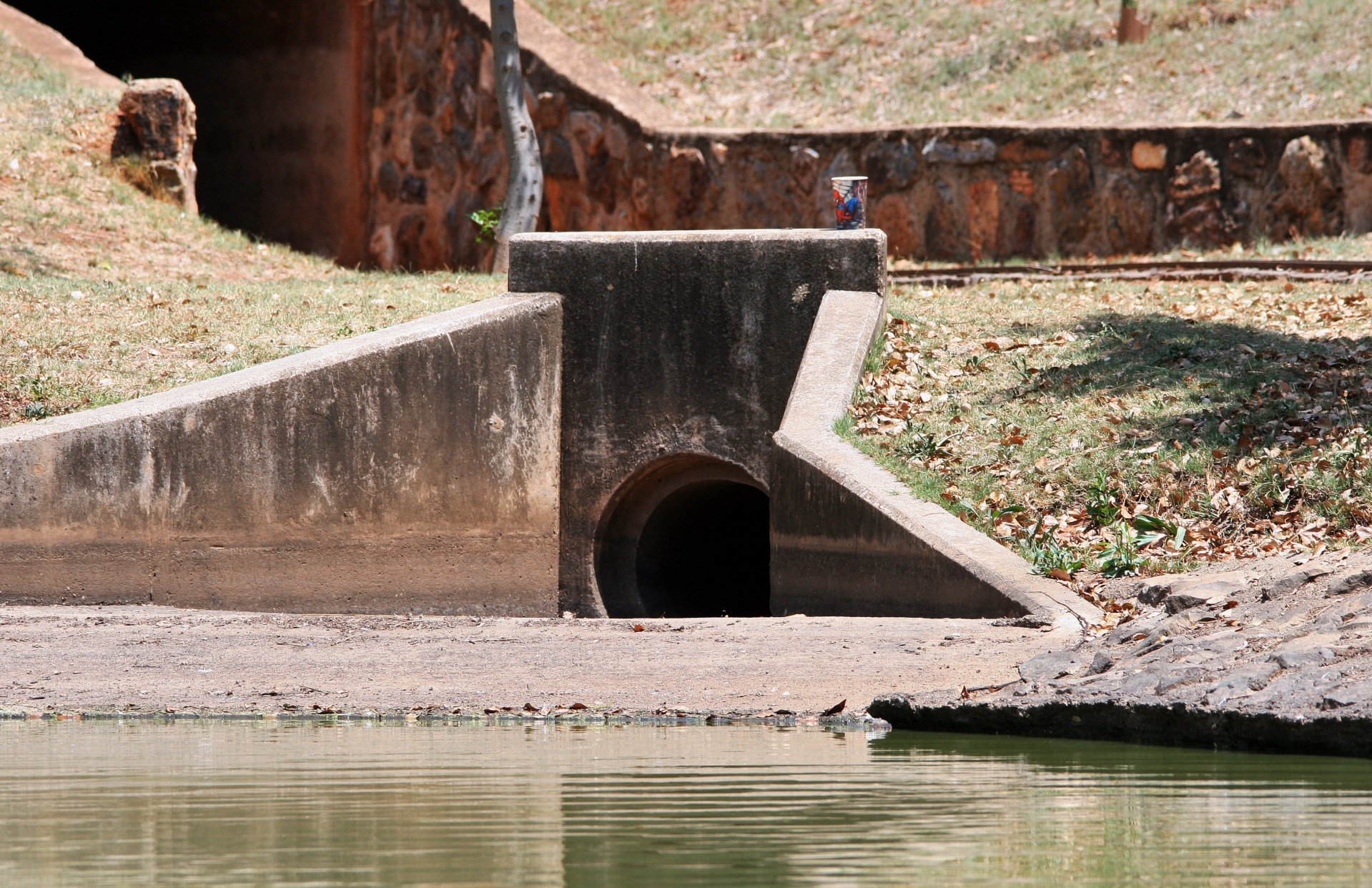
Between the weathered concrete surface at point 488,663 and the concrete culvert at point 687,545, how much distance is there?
3195 millimetres

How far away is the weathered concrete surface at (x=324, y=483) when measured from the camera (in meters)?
9.11

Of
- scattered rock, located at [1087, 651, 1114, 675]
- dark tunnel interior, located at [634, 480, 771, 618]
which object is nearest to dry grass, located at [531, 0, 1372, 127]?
dark tunnel interior, located at [634, 480, 771, 618]

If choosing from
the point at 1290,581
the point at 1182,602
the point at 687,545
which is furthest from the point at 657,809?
the point at 687,545

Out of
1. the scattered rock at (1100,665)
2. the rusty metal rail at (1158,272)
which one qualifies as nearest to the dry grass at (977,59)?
the rusty metal rail at (1158,272)

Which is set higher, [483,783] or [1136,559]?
[1136,559]

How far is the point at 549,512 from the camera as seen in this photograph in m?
11.0

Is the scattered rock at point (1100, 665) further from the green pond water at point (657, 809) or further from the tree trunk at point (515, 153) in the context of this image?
the tree trunk at point (515, 153)

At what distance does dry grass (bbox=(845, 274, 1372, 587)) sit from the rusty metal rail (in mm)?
908

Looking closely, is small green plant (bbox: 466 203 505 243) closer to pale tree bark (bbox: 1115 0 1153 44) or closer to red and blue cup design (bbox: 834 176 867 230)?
red and blue cup design (bbox: 834 176 867 230)

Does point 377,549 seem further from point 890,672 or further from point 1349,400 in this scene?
point 1349,400

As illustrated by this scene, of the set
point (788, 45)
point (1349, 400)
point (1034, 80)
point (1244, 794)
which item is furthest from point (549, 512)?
point (788, 45)

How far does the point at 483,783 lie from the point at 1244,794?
228 cm

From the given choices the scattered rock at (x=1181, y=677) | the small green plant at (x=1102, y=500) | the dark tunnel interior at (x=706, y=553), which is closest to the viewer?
the scattered rock at (x=1181, y=677)

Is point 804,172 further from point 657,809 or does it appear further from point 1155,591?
point 657,809
